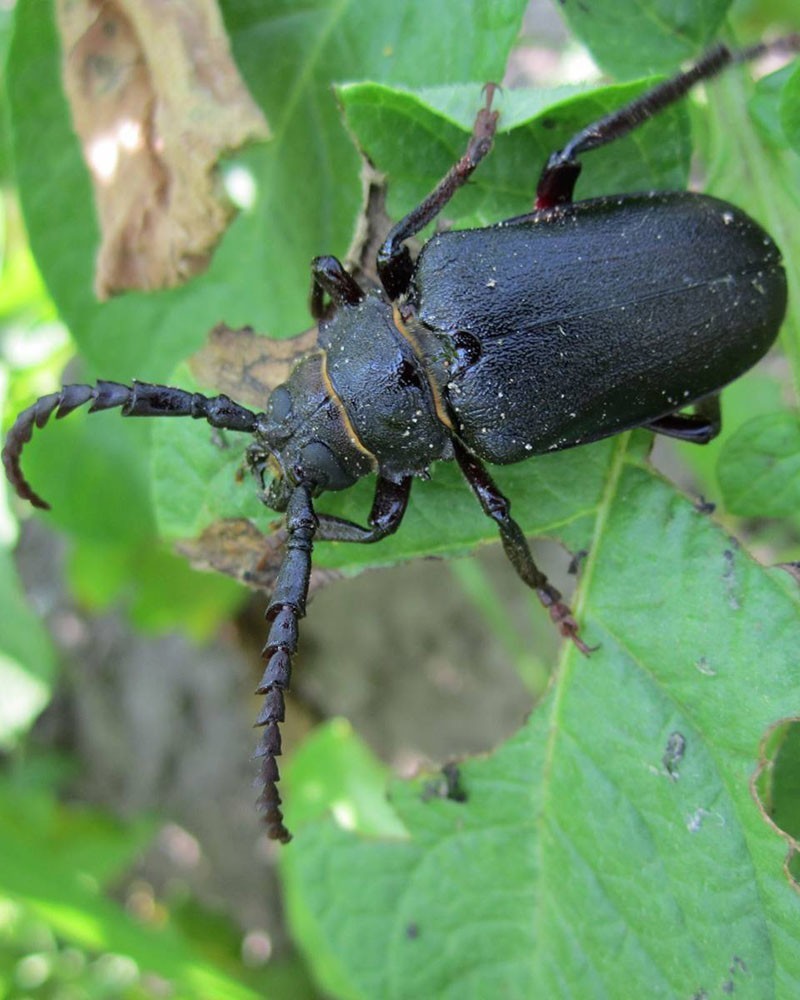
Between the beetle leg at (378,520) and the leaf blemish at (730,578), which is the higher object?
the beetle leg at (378,520)

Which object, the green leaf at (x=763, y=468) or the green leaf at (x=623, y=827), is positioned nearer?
the green leaf at (x=623, y=827)

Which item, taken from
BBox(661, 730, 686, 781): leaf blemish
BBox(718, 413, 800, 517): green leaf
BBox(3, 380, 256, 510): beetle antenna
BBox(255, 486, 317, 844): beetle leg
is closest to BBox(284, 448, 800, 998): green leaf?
BBox(661, 730, 686, 781): leaf blemish

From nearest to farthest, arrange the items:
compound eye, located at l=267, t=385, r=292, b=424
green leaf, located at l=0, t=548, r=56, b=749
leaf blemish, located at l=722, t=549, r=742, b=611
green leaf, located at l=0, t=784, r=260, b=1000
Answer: leaf blemish, located at l=722, t=549, r=742, b=611 < compound eye, located at l=267, t=385, r=292, b=424 < green leaf, located at l=0, t=548, r=56, b=749 < green leaf, located at l=0, t=784, r=260, b=1000

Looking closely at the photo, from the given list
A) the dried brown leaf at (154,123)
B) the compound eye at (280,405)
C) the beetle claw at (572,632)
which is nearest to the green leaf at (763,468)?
the beetle claw at (572,632)

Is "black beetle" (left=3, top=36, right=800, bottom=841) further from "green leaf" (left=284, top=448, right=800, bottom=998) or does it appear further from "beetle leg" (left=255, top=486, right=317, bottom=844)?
"green leaf" (left=284, top=448, right=800, bottom=998)

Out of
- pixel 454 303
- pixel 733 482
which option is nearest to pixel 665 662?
pixel 733 482

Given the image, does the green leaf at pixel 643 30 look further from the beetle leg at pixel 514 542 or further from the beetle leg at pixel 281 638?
the beetle leg at pixel 281 638

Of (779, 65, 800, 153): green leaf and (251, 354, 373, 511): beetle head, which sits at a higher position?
(779, 65, 800, 153): green leaf

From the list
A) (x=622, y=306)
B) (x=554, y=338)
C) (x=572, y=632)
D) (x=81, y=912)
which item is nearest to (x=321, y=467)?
(x=554, y=338)
